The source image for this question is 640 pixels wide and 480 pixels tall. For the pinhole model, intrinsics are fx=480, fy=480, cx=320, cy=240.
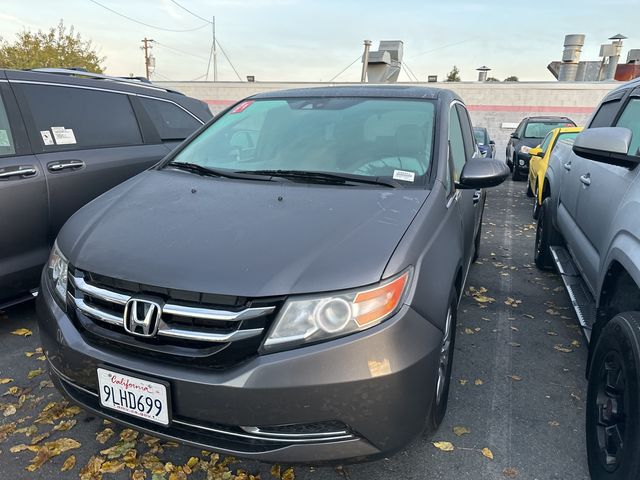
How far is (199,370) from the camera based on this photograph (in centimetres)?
172

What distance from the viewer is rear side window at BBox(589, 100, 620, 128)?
134 inches

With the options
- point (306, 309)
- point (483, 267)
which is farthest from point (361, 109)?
point (483, 267)

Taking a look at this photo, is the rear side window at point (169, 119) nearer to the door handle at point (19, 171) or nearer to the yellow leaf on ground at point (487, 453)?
the door handle at point (19, 171)

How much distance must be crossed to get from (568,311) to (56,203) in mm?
4180

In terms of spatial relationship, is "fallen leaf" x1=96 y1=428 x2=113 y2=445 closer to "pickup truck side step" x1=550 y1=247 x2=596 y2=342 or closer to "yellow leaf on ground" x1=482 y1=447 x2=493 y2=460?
"yellow leaf on ground" x1=482 y1=447 x2=493 y2=460

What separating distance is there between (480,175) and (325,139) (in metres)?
0.91

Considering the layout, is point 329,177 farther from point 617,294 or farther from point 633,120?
point 633,120

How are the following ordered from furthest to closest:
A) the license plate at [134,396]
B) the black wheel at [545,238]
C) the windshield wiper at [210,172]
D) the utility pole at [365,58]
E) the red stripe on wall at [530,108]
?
1. the utility pole at [365,58]
2. the red stripe on wall at [530,108]
3. the black wheel at [545,238]
4. the windshield wiper at [210,172]
5. the license plate at [134,396]

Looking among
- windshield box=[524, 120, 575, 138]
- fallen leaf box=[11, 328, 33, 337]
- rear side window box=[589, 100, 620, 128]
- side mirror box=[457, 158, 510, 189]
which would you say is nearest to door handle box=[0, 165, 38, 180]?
fallen leaf box=[11, 328, 33, 337]

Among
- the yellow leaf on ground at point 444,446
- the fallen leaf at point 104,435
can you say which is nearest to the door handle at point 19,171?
the fallen leaf at point 104,435

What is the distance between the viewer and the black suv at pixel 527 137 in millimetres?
12227

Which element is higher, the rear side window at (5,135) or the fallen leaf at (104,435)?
the rear side window at (5,135)

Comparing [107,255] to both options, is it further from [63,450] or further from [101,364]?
[63,450]

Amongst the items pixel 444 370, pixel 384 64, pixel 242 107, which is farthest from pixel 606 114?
pixel 384 64
